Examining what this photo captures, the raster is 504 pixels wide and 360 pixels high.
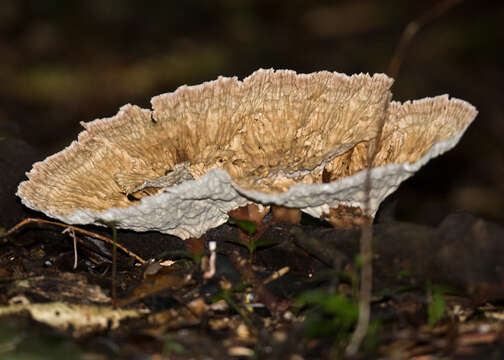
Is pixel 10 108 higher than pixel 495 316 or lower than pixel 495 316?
higher

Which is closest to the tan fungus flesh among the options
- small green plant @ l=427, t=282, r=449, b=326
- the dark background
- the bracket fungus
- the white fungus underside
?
the bracket fungus

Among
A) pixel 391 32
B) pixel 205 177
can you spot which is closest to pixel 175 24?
pixel 391 32

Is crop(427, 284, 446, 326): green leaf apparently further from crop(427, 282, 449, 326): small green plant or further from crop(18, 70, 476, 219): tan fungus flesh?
crop(18, 70, 476, 219): tan fungus flesh

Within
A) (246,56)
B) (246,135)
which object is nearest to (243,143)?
(246,135)

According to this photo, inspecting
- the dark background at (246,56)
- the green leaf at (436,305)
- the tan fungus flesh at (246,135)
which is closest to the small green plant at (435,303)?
the green leaf at (436,305)

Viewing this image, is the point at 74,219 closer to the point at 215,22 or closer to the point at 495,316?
the point at 495,316

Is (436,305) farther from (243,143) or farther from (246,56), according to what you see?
(246,56)
